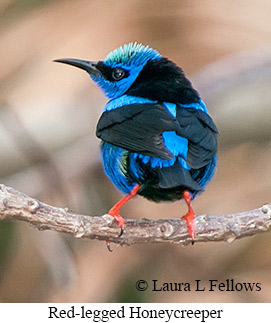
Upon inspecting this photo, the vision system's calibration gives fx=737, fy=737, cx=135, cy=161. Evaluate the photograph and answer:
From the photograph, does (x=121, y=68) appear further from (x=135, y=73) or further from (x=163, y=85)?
(x=163, y=85)

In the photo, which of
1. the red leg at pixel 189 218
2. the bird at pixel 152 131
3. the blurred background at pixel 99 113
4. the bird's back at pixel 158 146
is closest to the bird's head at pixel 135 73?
the bird at pixel 152 131

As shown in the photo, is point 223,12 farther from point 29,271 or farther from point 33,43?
point 29,271

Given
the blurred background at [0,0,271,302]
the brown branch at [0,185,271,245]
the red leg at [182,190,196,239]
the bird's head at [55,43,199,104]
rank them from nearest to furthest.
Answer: the brown branch at [0,185,271,245], the red leg at [182,190,196,239], the bird's head at [55,43,199,104], the blurred background at [0,0,271,302]

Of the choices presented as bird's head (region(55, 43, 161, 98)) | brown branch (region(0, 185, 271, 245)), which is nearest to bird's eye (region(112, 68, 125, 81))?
bird's head (region(55, 43, 161, 98))

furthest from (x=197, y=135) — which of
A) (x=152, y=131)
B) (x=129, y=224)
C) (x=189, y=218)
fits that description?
(x=129, y=224)

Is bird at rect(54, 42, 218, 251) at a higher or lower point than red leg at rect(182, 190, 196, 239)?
higher

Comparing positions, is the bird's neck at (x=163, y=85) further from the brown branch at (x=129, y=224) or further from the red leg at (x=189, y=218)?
the brown branch at (x=129, y=224)

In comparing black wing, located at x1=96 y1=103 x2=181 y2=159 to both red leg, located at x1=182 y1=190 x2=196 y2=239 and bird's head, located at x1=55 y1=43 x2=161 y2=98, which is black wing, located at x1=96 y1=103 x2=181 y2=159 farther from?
red leg, located at x1=182 y1=190 x2=196 y2=239
